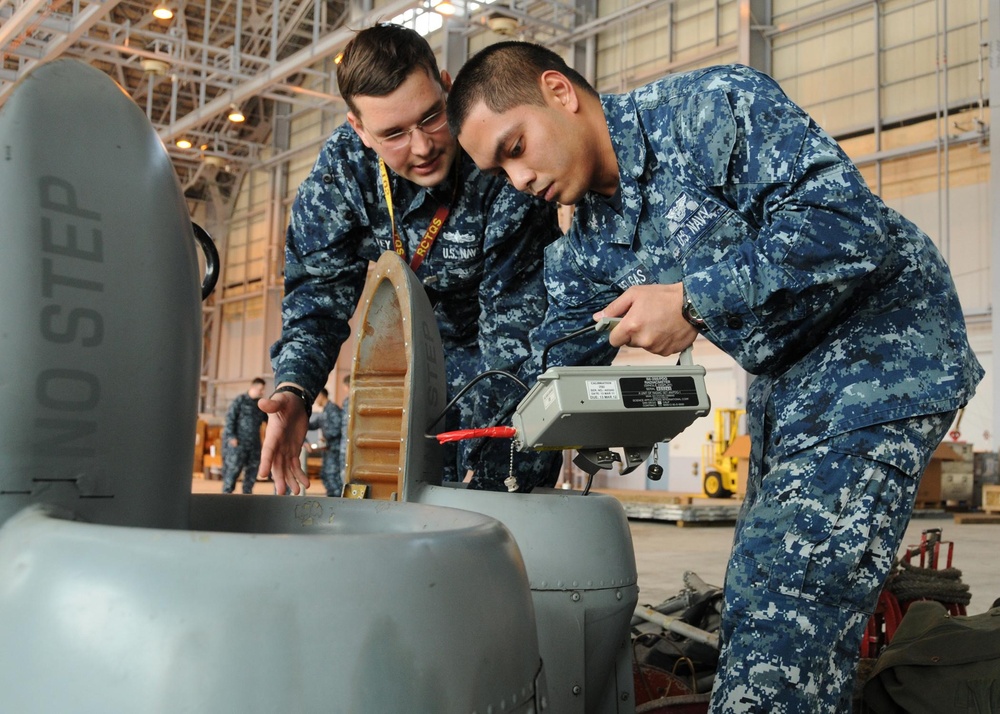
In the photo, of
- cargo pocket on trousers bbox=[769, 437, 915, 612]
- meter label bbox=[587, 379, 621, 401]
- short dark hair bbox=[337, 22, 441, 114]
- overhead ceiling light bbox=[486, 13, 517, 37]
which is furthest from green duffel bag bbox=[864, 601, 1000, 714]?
overhead ceiling light bbox=[486, 13, 517, 37]

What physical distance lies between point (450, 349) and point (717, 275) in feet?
4.51

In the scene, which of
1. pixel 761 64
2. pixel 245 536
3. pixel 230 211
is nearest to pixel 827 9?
pixel 761 64

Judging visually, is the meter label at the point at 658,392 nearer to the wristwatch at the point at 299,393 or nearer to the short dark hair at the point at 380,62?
the wristwatch at the point at 299,393

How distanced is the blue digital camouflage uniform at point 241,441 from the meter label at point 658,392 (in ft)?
32.6

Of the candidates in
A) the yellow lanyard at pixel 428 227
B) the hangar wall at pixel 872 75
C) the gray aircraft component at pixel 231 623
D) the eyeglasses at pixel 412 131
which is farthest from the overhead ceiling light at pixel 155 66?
the gray aircraft component at pixel 231 623

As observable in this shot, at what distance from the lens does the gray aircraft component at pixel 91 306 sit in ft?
3.04

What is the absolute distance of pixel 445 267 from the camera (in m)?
2.49

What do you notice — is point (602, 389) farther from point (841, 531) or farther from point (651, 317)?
point (841, 531)

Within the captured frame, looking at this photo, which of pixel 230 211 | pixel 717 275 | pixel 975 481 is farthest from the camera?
pixel 230 211

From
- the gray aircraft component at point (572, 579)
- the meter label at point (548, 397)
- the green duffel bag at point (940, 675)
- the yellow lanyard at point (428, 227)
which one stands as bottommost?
the green duffel bag at point (940, 675)

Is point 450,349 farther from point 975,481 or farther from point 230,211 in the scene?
point 230,211

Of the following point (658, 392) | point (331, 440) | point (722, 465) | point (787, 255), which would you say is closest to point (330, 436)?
point (331, 440)

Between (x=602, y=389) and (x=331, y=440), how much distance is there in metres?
9.60

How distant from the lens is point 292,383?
2.16 meters
